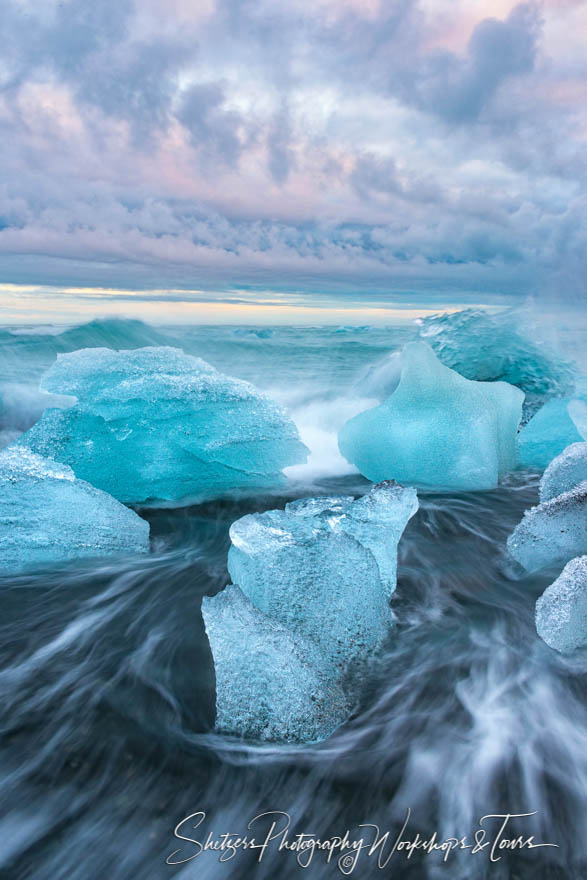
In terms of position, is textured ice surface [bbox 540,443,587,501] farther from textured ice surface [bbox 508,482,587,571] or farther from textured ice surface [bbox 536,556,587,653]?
textured ice surface [bbox 536,556,587,653]

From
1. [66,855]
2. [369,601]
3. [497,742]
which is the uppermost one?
[369,601]

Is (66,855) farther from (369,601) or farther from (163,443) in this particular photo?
(163,443)

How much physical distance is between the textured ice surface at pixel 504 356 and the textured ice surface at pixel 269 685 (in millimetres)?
6247

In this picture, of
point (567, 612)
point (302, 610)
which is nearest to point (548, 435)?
point (567, 612)

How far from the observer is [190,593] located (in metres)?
3.61

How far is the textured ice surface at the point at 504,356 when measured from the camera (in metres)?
7.98

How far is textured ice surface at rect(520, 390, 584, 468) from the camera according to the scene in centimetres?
613

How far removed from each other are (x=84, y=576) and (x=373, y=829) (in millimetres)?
2507

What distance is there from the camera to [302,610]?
2637 mm

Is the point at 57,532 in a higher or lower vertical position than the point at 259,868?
higher

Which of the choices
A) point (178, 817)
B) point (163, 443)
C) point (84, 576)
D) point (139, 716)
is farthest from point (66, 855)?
point (163, 443)

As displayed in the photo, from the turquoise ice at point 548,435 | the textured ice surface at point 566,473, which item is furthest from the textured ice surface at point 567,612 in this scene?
the turquoise ice at point 548,435

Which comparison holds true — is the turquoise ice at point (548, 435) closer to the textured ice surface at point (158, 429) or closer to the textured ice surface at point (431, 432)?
the textured ice surface at point (431, 432)

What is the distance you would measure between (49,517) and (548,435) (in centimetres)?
511
